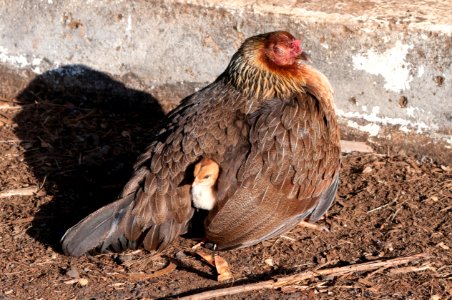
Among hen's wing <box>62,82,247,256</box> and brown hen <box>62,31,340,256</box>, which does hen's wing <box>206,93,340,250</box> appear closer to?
brown hen <box>62,31,340,256</box>

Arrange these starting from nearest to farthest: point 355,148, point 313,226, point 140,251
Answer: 1. point 140,251
2. point 313,226
3. point 355,148

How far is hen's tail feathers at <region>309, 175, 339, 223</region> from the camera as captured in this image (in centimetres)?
541

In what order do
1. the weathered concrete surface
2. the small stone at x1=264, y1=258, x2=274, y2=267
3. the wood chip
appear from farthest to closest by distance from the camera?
the wood chip, the weathered concrete surface, the small stone at x1=264, y1=258, x2=274, y2=267

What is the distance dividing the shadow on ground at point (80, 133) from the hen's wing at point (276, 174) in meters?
0.84

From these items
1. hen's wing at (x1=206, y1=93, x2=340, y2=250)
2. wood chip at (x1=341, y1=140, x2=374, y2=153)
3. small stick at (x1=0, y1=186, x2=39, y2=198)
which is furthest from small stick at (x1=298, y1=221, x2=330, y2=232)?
small stick at (x1=0, y1=186, x2=39, y2=198)

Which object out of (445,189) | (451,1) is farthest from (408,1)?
(445,189)

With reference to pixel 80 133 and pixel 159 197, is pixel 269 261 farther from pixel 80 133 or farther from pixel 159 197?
pixel 80 133

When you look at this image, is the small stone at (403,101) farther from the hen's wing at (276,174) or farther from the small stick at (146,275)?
the small stick at (146,275)

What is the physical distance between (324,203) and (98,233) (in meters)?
1.58

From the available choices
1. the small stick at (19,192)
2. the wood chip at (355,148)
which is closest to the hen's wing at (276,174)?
the wood chip at (355,148)

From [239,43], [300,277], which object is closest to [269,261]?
[300,277]

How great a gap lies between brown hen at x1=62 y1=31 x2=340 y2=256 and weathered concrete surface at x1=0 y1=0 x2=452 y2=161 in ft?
2.49

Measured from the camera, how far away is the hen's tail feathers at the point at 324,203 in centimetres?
541

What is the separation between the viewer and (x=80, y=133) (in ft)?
21.9
